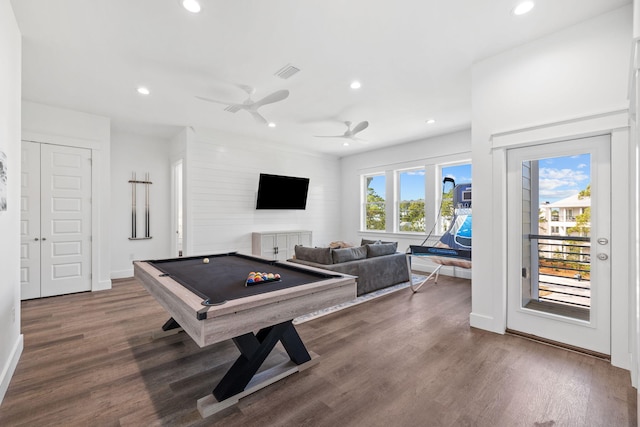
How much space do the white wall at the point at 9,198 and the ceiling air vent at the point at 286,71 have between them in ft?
7.26

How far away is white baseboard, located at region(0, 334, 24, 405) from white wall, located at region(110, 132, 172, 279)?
325 cm

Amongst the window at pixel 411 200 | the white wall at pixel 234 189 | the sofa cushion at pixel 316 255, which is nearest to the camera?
the sofa cushion at pixel 316 255

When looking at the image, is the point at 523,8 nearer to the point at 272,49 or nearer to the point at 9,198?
the point at 272,49

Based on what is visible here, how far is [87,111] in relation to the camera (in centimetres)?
457

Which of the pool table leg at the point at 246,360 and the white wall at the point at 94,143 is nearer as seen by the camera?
the pool table leg at the point at 246,360

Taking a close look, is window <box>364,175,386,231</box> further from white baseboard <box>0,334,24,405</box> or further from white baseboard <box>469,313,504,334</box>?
white baseboard <box>0,334,24,405</box>

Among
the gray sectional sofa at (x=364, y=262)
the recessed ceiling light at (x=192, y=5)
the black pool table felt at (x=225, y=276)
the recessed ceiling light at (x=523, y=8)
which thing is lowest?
the gray sectional sofa at (x=364, y=262)

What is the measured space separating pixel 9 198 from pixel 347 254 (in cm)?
356

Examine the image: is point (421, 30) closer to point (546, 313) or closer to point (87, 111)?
point (546, 313)

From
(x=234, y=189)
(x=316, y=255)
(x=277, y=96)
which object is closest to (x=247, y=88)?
(x=277, y=96)

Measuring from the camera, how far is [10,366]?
2223 millimetres

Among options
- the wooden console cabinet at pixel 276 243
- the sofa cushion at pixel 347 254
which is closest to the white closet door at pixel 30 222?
the wooden console cabinet at pixel 276 243

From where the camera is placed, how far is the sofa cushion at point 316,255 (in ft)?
13.6

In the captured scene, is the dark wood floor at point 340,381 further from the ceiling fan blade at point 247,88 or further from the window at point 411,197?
the window at point 411,197
